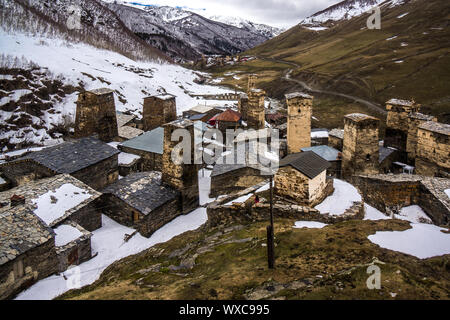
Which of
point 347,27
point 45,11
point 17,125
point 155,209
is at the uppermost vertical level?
point 347,27

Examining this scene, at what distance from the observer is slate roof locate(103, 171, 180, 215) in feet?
52.3

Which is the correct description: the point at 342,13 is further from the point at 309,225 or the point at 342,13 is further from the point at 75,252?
the point at 75,252

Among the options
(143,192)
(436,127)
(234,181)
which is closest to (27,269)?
(143,192)

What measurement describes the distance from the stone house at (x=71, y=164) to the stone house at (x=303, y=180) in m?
10.9

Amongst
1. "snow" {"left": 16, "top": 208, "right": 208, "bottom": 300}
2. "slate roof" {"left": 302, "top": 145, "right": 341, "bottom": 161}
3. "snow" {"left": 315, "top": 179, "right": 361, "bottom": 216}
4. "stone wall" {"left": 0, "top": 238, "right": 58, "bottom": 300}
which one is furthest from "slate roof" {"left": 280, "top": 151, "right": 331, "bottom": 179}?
"stone wall" {"left": 0, "top": 238, "right": 58, "bottom": 300}

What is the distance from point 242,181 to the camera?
2039cm

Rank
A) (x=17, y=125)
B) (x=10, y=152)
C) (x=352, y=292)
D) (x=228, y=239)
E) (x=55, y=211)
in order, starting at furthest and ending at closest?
(x=17, y=125)
(x=10, y=152)
(x=55, y=211)
(x=228, y=239)
(x=352, y=292)

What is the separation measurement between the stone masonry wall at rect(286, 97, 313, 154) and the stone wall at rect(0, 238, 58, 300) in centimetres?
1825

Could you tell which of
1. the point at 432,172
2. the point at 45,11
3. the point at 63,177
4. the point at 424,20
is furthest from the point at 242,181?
the point at 424,20

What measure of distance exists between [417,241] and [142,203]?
479 inches

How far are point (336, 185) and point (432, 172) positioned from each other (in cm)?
987

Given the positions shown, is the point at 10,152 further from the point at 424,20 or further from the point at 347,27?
the point at 347,27

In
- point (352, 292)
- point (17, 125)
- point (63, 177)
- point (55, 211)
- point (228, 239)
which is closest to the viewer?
point (352, 292)

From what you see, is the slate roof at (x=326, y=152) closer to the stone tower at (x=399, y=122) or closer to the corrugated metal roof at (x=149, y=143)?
the stone tower at (x=399, y=122)
